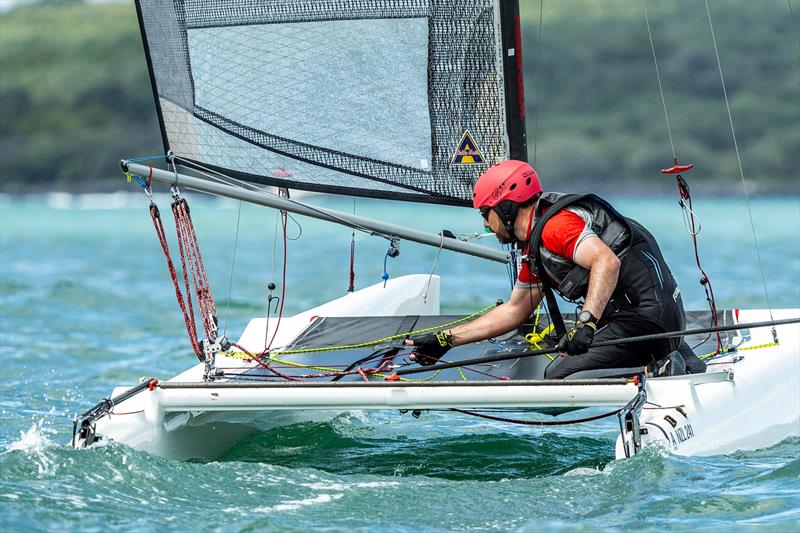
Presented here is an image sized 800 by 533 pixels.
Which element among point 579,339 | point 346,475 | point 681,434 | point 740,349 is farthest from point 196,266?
point 740,349

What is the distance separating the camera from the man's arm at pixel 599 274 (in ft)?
14.5

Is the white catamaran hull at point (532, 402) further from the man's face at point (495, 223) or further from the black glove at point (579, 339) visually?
the man's face at point (495, 223)

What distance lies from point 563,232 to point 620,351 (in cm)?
59

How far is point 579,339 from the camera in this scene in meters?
4.37

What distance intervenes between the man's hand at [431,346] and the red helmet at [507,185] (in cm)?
60

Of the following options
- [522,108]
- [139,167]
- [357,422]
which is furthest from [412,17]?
[357,422]

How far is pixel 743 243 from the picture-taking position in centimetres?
2342

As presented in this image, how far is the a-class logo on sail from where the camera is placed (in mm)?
5988

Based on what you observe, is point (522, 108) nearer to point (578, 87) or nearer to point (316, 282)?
point (316, 282)

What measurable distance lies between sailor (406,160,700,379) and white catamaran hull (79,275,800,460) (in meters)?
0.30

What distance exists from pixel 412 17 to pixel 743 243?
61.6ft

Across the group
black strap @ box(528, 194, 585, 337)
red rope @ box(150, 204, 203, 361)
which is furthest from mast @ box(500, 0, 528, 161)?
red rope @ box(150, 204, 203, 361)

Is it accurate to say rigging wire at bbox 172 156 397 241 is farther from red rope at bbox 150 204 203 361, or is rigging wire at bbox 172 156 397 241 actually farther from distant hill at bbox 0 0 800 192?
distant hill at bbox 0 0 800 192

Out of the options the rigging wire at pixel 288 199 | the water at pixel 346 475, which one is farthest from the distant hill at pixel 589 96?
the rigging wire at pixel 288 199
